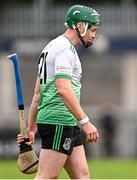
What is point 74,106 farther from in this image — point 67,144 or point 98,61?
point 98,61

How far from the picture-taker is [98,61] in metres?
35.2

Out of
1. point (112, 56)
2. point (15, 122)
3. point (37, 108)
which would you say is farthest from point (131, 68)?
point (37, 108)

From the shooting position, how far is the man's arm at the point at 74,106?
9258 mm

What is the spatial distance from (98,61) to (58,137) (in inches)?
1010

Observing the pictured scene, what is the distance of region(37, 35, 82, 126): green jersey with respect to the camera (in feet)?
31.4

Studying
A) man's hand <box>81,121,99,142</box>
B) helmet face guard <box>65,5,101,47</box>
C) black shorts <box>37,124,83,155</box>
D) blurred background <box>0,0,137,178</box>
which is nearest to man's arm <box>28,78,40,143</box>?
black shorts <box>37,124,83,155</box>

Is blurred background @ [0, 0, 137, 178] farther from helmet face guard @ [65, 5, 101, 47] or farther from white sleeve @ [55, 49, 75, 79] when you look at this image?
white sleeve @ [55, 49, 75, 79]

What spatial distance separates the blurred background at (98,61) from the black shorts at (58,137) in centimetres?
1878

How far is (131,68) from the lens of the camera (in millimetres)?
33375

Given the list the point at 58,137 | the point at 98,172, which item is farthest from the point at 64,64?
the point at 98,172

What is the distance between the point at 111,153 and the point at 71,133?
19.9 meters

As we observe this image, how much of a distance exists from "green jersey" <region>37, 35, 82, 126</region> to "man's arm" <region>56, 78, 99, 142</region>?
183 mm

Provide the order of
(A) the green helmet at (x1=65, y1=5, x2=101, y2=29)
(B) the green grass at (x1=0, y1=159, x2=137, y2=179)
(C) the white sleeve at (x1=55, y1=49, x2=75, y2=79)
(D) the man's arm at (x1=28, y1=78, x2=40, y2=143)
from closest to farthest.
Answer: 1. (C) the white sleeve at (x1=55, y1=49, x2=75, y2=79)
2. (A) the green helmet at (x1=65, y1=5, x2=101, y2=29)
3. (D) the man's arm at (x1=28, y1=78, x2=40, y2=143)
4. (B) the green grass at (x1=0, y1=159, x2=137, y2=179)

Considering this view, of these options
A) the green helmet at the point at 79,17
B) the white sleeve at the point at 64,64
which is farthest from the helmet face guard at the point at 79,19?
the white sleeve at the point at 64,64
